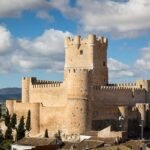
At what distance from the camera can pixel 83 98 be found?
51656 mm

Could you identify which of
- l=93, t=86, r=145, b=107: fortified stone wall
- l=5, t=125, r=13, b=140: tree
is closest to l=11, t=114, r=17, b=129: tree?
l=5, t=125, r=13, b=140: tree

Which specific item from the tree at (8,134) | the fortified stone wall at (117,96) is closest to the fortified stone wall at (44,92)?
the fortified stone wall at (117,96)

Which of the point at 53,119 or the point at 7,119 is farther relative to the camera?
the point at 7,119

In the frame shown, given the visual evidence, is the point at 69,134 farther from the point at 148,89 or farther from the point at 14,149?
the point at 148,89

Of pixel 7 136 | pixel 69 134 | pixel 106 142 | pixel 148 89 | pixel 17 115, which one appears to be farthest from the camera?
pixel 148 89

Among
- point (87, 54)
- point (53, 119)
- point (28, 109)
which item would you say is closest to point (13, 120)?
point (28, 109)

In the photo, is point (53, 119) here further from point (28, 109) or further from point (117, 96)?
point (117, 96)

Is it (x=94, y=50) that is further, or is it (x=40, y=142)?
(x=94, y=50)

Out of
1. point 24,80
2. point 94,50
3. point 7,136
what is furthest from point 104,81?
point 7,136

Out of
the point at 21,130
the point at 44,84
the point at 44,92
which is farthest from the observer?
the point at 44,84

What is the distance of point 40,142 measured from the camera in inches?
1821

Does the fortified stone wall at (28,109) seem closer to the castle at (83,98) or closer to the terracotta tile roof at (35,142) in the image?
the castle at (83,98)

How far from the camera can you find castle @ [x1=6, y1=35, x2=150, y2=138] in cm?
Answer: 5166

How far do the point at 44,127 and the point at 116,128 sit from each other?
7035 mm
